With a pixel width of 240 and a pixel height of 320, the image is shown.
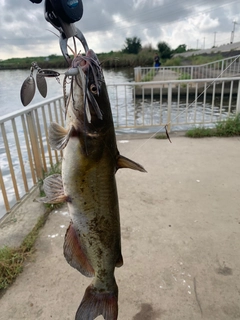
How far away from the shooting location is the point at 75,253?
1338mm

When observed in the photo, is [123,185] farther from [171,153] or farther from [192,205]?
[171,153]

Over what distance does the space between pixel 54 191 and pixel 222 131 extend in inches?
198

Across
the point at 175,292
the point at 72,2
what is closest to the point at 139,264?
the point at 175,292

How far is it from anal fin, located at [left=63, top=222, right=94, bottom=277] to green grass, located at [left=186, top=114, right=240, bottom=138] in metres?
4.72

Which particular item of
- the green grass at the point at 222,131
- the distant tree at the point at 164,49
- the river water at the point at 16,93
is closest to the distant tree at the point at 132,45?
the distant tree at the point at 164,49

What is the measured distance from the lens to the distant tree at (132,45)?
1790 inches

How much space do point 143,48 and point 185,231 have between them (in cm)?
4501

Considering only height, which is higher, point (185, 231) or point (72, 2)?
point (72, 2)

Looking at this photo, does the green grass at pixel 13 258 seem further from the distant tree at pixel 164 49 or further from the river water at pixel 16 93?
the distant tree at pixel 164 49

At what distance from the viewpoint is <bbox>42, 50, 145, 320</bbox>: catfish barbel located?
1.03m

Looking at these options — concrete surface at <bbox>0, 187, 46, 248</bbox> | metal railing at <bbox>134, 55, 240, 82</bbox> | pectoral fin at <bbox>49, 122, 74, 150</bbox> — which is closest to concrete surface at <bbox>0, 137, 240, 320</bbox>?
concrete surface at <bbox>0, 187, 46, 248</bbox>

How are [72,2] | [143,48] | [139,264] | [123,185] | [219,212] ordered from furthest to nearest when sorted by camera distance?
[143,48] → [123,185] → [219,212] → [139,264] → [72,2]

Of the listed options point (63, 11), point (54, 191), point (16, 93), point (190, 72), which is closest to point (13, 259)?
point (54, 191)

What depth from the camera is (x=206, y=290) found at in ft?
6.84
